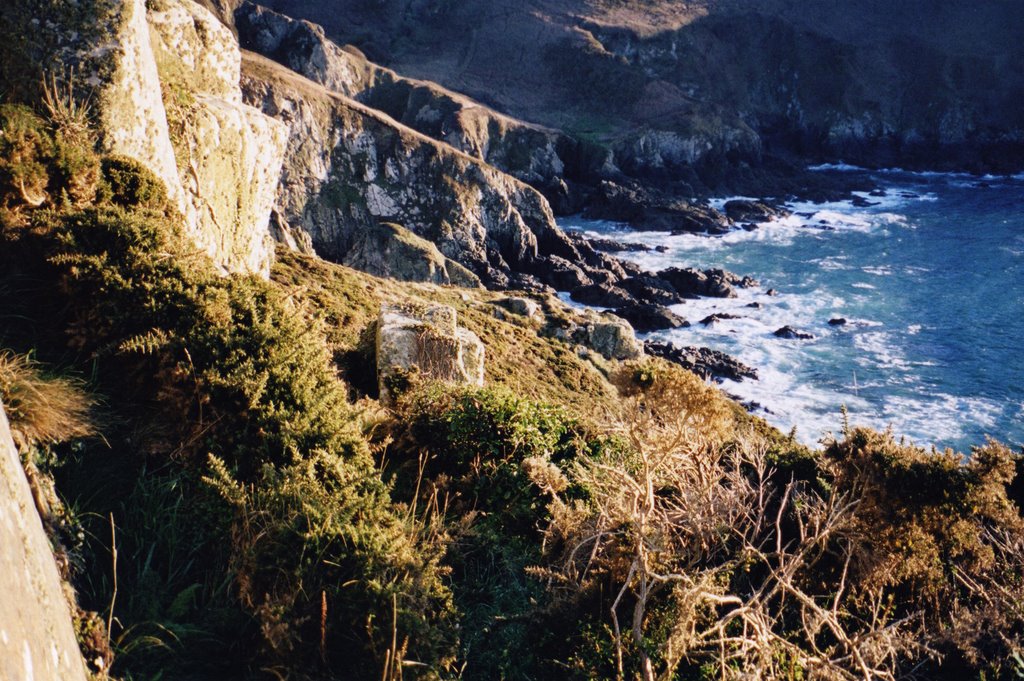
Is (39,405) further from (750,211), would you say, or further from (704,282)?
(750,211)

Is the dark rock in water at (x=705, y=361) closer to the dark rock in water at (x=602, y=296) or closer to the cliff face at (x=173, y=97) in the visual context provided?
the dark rock in water at (x=602, y=296)

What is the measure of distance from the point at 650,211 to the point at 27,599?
67.3 meters

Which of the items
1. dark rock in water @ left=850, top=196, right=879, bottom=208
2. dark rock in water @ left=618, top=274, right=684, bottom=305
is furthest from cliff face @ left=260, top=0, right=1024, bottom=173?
dark rock in water @ left=618, top=274, right=684, bottom=305

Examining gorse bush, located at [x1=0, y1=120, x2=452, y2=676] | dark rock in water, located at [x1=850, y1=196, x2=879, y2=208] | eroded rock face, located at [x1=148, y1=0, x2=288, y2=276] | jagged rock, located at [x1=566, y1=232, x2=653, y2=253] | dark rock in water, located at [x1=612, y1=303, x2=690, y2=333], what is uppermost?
dark rock in water, located at [x1=850, y1=196, x2=879, y2=208]

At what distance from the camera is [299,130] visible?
168ft

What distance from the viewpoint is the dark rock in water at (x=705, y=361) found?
35.8 m

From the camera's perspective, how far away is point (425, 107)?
3027 inches

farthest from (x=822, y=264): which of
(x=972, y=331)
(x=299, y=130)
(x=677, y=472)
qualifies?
(x=677, y=472)

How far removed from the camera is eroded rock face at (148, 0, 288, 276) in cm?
984

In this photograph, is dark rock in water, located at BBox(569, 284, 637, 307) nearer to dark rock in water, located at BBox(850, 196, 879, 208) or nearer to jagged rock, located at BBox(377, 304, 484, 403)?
jagged rock, located at BBox(377, 304, 484, 403)

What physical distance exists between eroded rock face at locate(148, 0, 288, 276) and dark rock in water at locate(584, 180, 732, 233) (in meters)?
55.5

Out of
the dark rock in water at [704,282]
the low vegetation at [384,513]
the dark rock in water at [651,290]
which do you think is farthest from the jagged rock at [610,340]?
the dark rock in water at [704,282]

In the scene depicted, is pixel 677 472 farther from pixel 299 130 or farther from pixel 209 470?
pixel 299 130

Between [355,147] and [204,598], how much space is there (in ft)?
169
